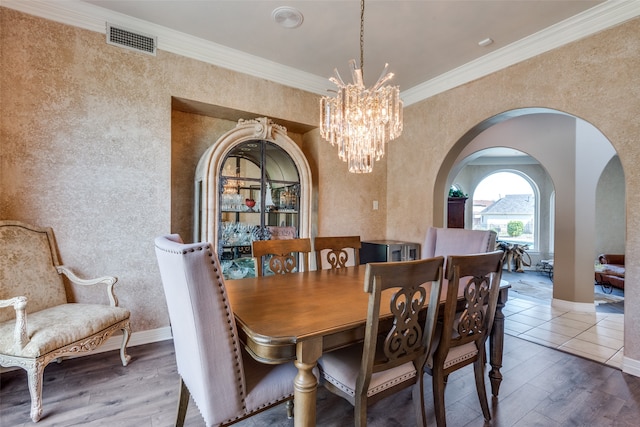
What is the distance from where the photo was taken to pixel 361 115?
2.01m

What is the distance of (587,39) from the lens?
2.49m

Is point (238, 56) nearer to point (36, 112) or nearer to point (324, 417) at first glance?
point (36, 112)

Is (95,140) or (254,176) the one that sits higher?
(95,140)

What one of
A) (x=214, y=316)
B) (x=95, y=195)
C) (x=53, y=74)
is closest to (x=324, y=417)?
(x=214, y=316)

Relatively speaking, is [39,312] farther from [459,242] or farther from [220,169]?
[459,242]

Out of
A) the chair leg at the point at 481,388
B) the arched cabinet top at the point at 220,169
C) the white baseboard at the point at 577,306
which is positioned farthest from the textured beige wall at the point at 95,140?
the white baseboard at the point at 577,306

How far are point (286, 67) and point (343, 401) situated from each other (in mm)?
3348

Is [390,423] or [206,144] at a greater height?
[206,144]

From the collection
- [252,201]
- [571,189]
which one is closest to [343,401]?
[252,201]

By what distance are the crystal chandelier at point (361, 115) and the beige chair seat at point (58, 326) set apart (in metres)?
2.09

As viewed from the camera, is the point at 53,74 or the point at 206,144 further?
the point at 206,144

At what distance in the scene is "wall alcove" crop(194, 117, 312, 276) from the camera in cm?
292

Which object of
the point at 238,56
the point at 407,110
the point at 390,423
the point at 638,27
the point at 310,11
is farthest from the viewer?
the point at 407,110

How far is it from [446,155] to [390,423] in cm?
295
